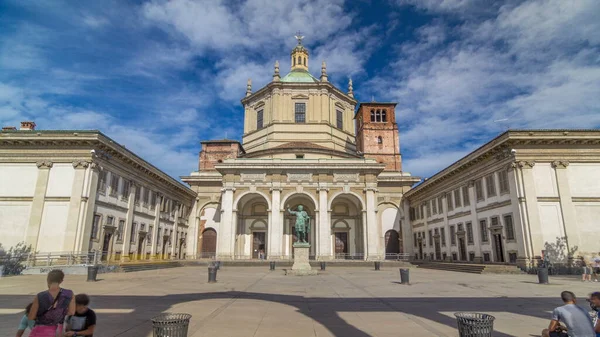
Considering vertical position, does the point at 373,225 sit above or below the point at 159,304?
above

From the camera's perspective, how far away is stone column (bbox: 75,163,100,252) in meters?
22.9

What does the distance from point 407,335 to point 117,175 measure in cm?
2745

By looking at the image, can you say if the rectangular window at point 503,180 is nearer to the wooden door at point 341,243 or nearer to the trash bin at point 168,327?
the wooden door at point 341,243

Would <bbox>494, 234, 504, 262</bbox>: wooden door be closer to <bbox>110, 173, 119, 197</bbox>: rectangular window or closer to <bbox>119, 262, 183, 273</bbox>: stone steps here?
<bbox>119, 262, 183, 273</bbox>: stone steps

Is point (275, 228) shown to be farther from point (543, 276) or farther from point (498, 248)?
point (543, 276)

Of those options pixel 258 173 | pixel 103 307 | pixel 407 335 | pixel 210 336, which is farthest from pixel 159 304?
pixel 258 173

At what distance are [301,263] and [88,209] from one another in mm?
15179

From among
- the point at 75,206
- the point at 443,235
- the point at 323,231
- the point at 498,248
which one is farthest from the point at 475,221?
the point at 75,206

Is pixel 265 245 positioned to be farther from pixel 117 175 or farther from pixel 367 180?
pixel 117 175

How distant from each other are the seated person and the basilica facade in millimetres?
30110

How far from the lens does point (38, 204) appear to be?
76.1 feet

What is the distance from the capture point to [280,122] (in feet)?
144

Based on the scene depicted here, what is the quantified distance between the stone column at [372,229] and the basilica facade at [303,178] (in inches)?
4.0

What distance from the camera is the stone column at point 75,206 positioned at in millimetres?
22453
